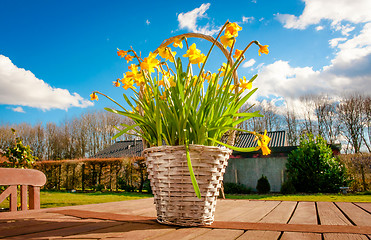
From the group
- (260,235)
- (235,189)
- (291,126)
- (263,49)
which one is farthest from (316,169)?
(291,126)

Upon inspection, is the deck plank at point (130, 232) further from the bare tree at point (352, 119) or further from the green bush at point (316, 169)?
the bare tree at point (352, 119)

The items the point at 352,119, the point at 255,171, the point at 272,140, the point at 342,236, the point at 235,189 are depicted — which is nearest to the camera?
the point at 342,236

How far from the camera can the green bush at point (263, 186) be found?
9.33 metres

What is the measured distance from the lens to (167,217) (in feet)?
3.33

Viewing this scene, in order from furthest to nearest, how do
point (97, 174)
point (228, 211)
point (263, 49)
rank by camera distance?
point (97, 174), point (228, 211), point (263, 49)

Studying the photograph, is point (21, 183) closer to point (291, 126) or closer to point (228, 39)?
point (228, 39)

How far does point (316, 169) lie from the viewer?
26.2ft

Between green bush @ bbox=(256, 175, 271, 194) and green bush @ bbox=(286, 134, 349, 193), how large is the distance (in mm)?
1244

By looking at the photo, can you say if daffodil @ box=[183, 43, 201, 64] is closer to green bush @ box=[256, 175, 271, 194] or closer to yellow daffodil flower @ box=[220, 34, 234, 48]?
yellow daffodil flower @ box=[220, 34, 234, 48]

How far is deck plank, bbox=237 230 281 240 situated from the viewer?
0.81m

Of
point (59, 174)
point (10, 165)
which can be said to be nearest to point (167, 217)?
point (10, 165)

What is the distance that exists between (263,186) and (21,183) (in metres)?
8.68

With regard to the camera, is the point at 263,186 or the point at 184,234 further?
the point at 263,186

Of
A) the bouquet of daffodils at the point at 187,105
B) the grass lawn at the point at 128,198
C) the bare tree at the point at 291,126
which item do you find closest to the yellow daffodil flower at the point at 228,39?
the bouquet of daffodils at the point at 187,105
